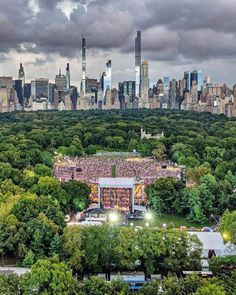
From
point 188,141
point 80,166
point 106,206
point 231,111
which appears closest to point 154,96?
point 231,111

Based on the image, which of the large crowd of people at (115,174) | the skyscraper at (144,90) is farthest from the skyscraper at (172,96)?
the large crowd of people at (115,174)

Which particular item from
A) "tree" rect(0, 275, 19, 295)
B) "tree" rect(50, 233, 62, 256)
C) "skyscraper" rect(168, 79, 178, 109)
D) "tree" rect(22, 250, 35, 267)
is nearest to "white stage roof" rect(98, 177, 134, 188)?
"tree" rect(50, 233, 62, 256)

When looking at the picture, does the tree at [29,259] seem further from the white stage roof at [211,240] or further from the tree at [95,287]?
the white stage roof at [211,240]

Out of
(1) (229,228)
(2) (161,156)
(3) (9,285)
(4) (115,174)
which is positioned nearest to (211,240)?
(1) (229,228)

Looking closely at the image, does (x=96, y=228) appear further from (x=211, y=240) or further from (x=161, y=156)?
(x=161, y=156)

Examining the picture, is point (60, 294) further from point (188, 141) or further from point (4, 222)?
point (188, 141)
